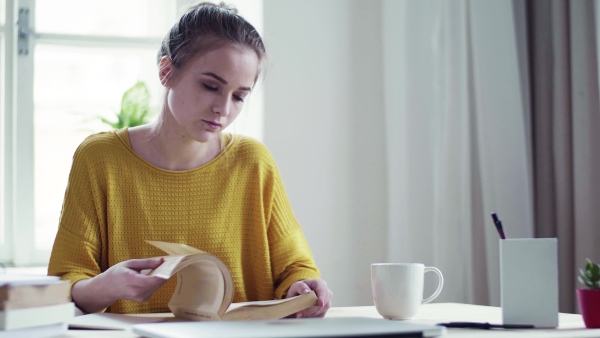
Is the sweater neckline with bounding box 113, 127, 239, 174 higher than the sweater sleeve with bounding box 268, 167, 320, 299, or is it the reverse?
the sweater neckline with bounding box 113, 127, 239, 174

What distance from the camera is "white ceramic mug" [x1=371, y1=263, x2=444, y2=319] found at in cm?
110

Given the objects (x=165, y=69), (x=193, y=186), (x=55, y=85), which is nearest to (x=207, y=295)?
(x=193, y=186)

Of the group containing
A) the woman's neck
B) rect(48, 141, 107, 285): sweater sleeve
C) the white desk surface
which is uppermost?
the woman's neck

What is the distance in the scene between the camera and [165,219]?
148 cm

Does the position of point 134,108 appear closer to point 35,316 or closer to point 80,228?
point 80,228

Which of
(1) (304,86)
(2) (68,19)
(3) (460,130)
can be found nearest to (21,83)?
(2) (68,19)

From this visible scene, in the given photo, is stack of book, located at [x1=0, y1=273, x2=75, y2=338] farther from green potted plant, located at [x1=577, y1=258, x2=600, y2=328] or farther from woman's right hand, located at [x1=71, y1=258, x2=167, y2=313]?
green potted plant, located at [x1=577, y1=258, x2=600, y2=328]

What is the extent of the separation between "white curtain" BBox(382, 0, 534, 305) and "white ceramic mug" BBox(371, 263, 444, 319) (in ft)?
4.15

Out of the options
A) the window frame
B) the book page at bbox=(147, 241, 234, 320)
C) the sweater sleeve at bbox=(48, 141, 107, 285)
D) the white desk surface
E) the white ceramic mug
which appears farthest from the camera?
the window frame

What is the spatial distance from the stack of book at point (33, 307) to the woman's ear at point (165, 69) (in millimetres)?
718

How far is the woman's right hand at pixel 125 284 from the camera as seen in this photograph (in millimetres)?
1049

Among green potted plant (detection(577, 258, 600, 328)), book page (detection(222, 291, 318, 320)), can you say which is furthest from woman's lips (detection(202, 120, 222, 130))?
green potted plant (detection(577, 258, 600, 328))

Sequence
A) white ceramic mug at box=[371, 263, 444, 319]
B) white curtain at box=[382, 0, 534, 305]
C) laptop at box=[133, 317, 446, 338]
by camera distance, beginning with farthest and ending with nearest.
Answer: white curtain at box=[382, 0, 534, 305], white ceramic mug at box=[371, 263, 444, 319], laptop at box=[133, 317, 446, 338]

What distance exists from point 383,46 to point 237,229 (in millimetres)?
1194
